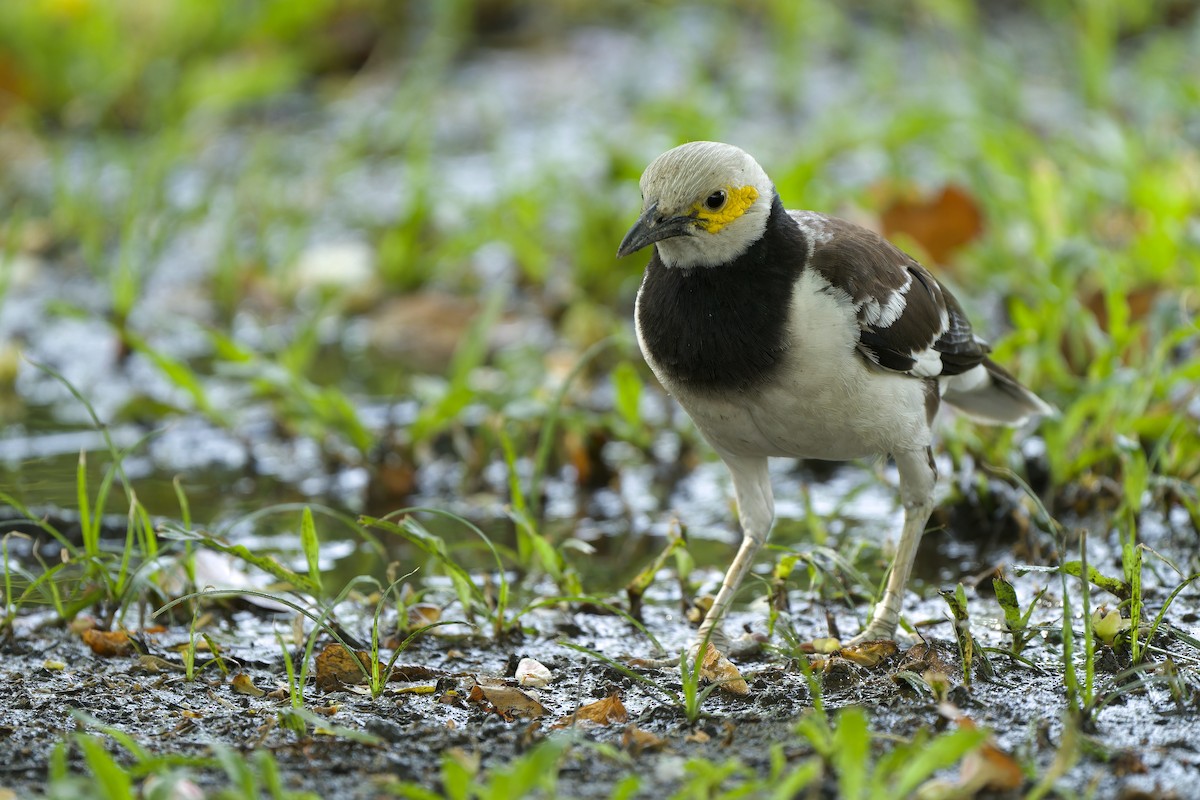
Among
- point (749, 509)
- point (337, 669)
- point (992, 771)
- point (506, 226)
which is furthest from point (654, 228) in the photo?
point (506, 226)

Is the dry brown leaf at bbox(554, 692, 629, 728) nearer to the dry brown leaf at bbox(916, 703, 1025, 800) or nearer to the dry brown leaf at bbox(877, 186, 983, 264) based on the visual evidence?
the dry brown leaf at bbox(916, 703, 1025, 800)

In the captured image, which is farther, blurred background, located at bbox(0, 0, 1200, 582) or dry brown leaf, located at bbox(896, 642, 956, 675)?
blurred background, located at bbox(0, 0, 1200, 582)

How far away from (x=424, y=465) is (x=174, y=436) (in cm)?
110

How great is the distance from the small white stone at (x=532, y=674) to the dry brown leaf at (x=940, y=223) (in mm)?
3451

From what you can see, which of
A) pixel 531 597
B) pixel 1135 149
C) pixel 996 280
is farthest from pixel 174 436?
pixel 1135 149

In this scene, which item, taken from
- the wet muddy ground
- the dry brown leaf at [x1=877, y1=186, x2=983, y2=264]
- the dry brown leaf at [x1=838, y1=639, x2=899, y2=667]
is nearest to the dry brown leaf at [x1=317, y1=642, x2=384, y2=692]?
the wet muddy ground

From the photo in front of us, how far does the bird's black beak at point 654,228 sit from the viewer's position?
11.3ft

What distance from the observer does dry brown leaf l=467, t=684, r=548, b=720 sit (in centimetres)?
329

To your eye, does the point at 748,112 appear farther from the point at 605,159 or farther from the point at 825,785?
the point at 825,785

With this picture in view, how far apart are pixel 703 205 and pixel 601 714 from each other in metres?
1.25

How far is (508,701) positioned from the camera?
332cm

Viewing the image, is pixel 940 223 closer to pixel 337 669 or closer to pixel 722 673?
pixel 722 673

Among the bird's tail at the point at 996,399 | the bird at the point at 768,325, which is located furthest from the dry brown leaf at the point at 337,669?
the bird's tail at the point at 996,399

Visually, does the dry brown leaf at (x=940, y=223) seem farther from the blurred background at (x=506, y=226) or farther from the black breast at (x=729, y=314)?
the black breast at (x=729, y=314)
